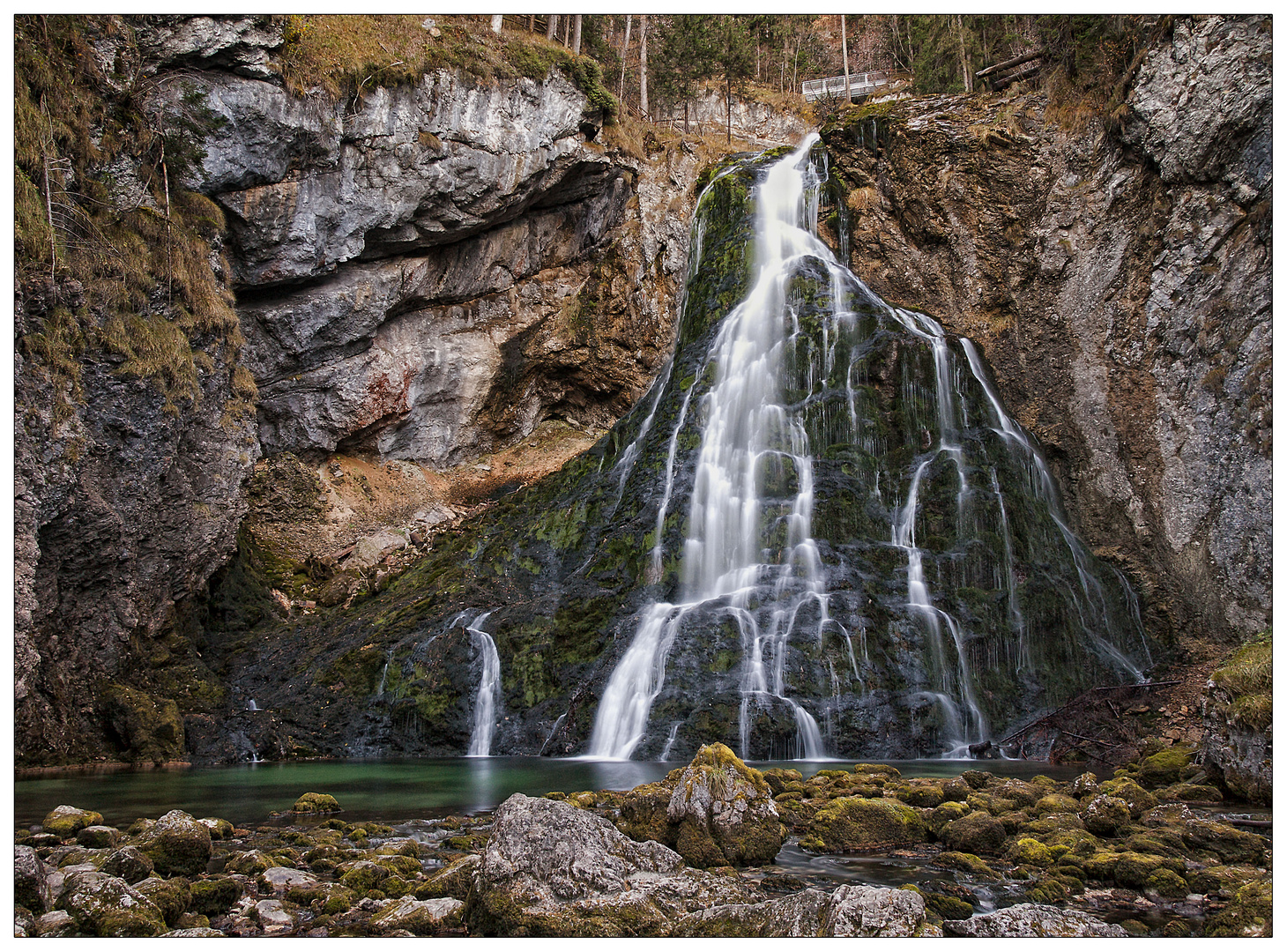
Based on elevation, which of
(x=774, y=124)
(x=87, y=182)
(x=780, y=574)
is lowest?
(x=780, y=574)

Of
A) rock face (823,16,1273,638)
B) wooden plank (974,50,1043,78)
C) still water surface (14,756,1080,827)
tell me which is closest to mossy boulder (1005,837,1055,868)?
still water surface (14,756,1080,827)

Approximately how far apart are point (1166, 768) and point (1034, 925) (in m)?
5.31

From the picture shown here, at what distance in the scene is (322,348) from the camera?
22.0 meters

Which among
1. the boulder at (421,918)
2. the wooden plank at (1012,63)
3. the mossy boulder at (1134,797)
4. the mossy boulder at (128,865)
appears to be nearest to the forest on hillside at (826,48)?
the wooden plank at (1012,63)

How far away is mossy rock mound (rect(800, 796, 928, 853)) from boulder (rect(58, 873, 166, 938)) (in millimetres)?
4378

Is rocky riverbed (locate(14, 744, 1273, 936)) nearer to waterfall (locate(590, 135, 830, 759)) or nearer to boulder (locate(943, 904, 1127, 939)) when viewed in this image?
boulder (locate(943, 904, 1127, 939))

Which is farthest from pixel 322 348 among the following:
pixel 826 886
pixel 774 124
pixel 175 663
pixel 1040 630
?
pixel 774 124

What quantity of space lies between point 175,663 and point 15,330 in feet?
21.9

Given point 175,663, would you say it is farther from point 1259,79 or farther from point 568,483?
point 1259,79

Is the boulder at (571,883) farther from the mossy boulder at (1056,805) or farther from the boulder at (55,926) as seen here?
the mossy boulder at (1056,805)

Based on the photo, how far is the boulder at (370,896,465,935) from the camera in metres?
4.24

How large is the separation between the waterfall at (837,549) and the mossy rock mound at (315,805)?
16.3ft

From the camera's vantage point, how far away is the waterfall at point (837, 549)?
480 inches

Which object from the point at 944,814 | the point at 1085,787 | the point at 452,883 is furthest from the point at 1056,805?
the point at 452,883
